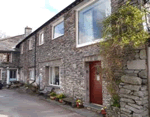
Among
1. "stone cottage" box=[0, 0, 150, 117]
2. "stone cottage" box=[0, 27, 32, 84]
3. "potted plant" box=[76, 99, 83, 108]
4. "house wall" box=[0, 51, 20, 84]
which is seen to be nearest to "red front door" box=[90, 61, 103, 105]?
"stone cottage" box=[0, 0, 150, 117]

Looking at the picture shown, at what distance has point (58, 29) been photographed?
31.4 feet

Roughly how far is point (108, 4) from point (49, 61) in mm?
5936

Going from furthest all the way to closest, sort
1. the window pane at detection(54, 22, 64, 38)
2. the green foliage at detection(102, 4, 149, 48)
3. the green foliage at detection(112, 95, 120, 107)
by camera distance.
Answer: the window pane at detection(54, 22, 64, 38)
the green foliage at detection(112, 95, 120, 107)
the green foliage at detection(102, 4, 149, 48)

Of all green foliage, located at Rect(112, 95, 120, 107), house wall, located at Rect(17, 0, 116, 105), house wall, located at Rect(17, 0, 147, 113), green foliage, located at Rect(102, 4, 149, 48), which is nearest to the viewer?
green foliage, located at Rect(102, 4, 149, 48)

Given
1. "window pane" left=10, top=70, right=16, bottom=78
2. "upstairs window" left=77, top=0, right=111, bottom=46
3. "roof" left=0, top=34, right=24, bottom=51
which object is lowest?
"window pane" left=10, top=70, right=16, bottom=78

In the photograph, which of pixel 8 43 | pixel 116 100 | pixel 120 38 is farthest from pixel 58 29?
pixel 8 43

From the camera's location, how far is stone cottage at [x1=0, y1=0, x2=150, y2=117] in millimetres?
4148

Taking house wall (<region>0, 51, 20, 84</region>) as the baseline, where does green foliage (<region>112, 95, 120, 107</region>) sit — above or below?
below

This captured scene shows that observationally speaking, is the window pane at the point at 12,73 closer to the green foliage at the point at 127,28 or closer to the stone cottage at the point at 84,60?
the stone cottage at the point at 84,60

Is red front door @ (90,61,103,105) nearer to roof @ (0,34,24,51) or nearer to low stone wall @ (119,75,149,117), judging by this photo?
low stone wall @ (119,75,149,117)

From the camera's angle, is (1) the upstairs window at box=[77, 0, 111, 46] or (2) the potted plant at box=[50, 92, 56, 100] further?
(2) the potted plant at box=[50, 92, 56, 100]

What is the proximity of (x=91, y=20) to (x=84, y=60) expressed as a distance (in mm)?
1934

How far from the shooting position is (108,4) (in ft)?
19.2

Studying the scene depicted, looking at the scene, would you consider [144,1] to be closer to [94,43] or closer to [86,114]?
[94,43]
